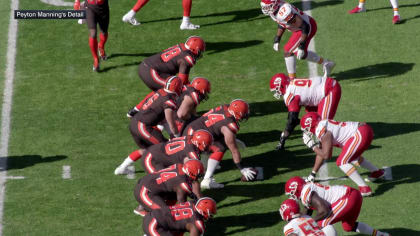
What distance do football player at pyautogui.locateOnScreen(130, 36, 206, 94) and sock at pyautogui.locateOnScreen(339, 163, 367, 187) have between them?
10.9 ft

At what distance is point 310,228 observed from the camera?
11.3 meters

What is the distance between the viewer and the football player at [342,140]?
42.7ft

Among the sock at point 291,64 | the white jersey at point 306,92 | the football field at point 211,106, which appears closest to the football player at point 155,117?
the football field at point 211,106

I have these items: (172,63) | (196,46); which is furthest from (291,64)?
(172,63)

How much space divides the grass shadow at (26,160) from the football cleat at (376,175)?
4.70 meters

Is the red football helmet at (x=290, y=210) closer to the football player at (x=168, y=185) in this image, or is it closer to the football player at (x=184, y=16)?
the football player at (x=168, y=185)

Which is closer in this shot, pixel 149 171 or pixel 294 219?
pixel 294 219

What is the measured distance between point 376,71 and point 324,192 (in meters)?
4.82

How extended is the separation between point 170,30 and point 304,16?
3.15 metres

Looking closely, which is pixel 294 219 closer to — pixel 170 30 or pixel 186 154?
pixel 186 154

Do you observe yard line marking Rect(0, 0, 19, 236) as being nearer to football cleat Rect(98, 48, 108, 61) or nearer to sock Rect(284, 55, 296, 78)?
football cleat Rect(98, 48, 108, 61)

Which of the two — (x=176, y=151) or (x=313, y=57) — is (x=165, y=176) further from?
(x=313, y=57)

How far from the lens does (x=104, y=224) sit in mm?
12961

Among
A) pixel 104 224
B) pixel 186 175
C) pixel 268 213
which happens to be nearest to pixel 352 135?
pixel 268 213
